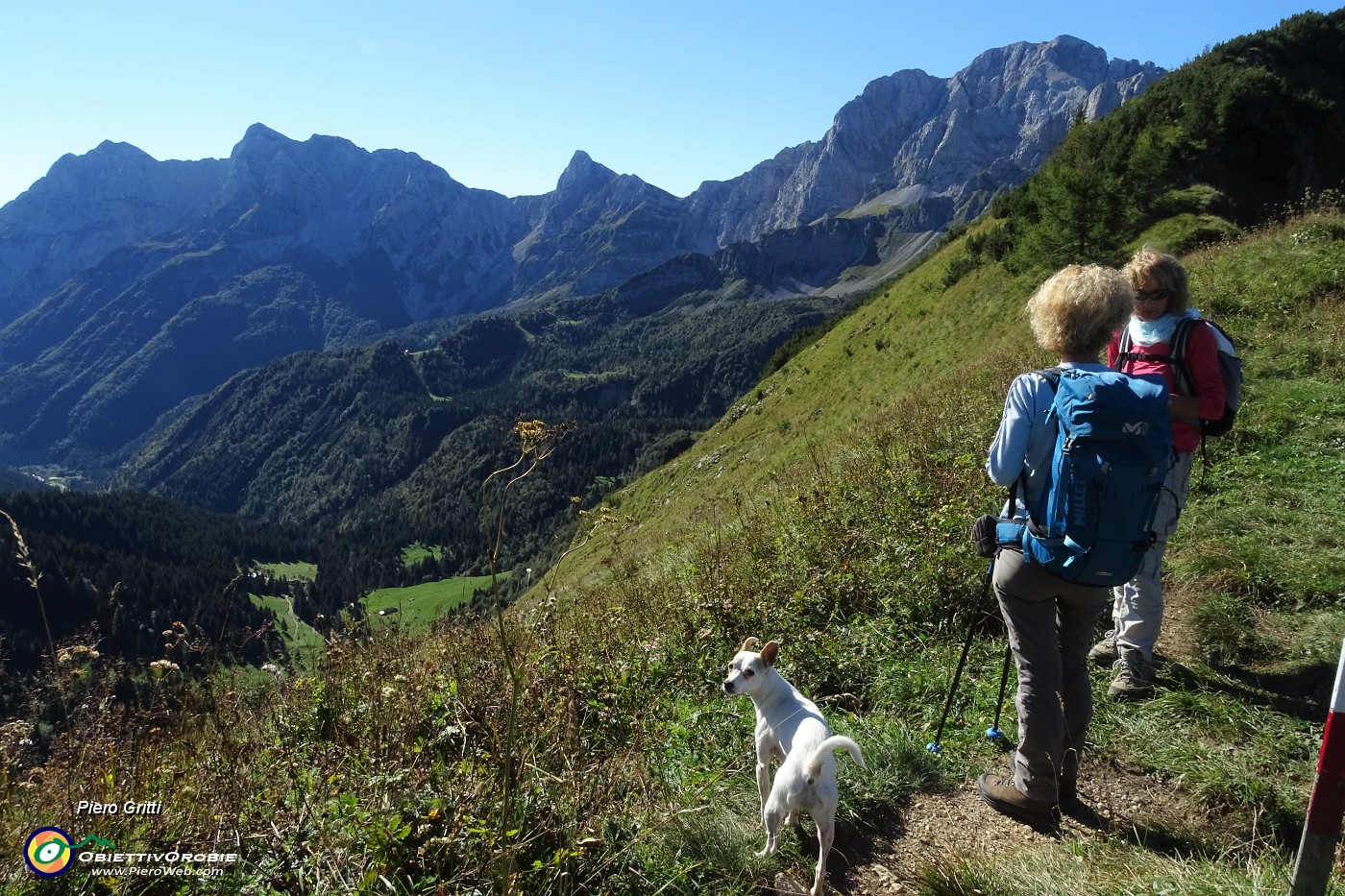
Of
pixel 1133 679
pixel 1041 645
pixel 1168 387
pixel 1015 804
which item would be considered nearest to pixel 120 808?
pixel 1015 804

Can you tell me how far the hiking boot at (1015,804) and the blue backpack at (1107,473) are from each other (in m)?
1.34

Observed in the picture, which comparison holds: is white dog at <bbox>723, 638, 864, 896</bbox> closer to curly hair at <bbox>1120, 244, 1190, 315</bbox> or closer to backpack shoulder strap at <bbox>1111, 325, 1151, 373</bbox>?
backpack shoulder strap at <bbox>1111, 325, 1151, 373</bbox>

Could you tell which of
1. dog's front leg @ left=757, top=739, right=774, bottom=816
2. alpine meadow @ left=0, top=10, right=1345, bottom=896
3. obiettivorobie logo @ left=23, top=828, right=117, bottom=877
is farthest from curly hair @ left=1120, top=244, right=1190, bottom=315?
obiettivorobie logo @ left=23, top=828, right=117, bottom=877

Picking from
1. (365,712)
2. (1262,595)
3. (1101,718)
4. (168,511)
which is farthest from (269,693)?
(168,511)

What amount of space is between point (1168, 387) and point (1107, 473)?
6.32 feet

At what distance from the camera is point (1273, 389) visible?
912cm

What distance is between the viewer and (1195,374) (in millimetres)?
4551

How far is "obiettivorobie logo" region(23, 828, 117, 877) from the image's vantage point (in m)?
2.94

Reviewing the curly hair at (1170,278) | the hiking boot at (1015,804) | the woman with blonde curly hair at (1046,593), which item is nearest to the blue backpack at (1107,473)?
the woman with blonde curly hair at (1046,593)

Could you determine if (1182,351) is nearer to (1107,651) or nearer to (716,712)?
(1107,651)

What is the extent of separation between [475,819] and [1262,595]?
626cm

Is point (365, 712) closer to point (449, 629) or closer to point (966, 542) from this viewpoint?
point (449, 629)

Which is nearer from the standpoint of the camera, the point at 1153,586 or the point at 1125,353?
the point at 1153,586

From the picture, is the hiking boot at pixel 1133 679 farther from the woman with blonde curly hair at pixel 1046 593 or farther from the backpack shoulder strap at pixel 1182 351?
the backpack shoulder strap at pixel 1182 351
